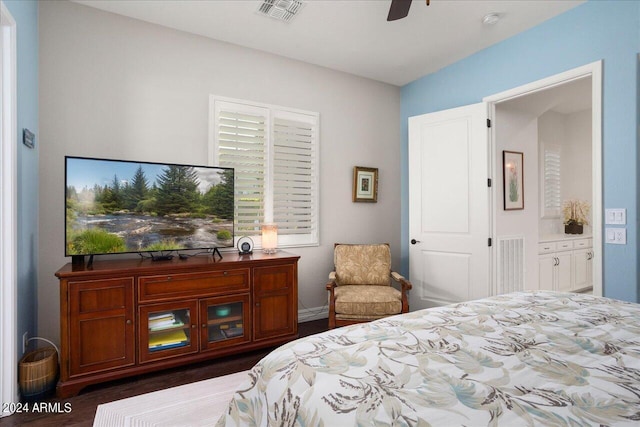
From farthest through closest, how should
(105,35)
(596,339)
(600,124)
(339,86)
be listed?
(339,86), (105,35), (600,124), (596,339)

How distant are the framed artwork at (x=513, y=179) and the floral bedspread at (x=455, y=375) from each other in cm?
236

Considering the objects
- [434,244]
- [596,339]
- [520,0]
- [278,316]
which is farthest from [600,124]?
[278,316]

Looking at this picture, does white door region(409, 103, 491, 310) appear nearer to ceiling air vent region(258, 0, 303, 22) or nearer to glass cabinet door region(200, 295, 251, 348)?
ceiling air vent region(258, 0, 303, 22)

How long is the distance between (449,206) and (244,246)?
226cm

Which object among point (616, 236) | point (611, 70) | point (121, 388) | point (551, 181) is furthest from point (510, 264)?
point (121, 388)

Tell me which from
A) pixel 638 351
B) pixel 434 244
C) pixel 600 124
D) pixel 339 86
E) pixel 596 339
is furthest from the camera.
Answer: pixel 339 86

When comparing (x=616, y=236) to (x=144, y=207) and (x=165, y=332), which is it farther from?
(x=144, y=207)

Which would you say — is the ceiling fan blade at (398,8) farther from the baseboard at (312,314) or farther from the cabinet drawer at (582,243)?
the cabinet drawer at (582,243)

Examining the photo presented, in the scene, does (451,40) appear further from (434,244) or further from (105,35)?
(105,35)

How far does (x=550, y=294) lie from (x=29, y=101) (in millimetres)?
3671

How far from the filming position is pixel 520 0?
275 cm

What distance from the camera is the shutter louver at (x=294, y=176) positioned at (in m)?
3.68

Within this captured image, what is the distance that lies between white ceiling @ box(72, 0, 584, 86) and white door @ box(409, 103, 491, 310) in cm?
71

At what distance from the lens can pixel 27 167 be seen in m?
2.38
